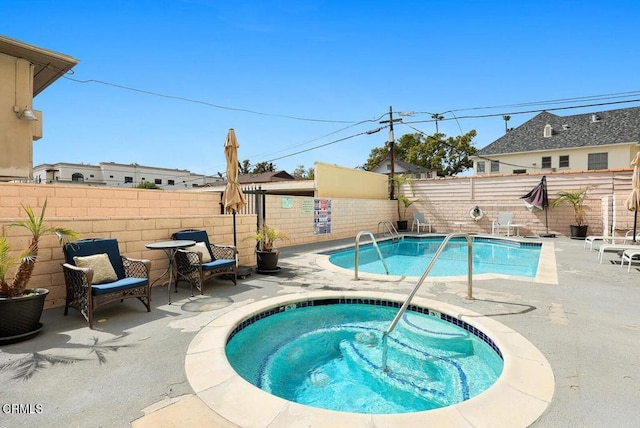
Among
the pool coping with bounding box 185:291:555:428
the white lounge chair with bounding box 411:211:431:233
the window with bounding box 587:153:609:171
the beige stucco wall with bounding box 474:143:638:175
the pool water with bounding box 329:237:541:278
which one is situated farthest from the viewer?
the window with bounding box 587:153:609:171

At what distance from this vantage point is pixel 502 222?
13.6 meters

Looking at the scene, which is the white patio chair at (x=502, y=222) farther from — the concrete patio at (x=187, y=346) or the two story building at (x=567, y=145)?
the two story building at (x=567, y=145)

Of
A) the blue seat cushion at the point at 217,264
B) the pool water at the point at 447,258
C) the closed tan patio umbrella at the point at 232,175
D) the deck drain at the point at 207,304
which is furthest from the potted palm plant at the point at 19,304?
the pool water at the point at 447,258

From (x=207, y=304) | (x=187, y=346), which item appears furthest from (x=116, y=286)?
(x=187, y=346)

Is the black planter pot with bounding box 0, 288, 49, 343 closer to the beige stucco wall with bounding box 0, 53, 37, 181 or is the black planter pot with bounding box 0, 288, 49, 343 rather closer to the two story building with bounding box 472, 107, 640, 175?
the beige stucco wall with bounding box 0, 53, 37, 181

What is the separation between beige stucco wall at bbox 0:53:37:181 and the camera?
22.9 feet

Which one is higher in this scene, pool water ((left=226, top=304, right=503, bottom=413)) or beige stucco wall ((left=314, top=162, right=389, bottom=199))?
beige stucco wall ((left=314, top=162, right=389, bottom=199))

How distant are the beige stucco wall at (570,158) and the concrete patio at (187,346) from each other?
20372mm

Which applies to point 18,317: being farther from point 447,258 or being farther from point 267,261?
point 447,258

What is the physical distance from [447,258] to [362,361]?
7.40m

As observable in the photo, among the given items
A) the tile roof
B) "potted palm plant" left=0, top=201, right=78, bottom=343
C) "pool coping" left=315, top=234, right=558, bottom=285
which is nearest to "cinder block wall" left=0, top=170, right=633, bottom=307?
"potted palm plant" left=0, top=201, right=78, bottom=343

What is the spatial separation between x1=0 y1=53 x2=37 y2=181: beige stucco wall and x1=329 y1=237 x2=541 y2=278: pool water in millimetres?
8008

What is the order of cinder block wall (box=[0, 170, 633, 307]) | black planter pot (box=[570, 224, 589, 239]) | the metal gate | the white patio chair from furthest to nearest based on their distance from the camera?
the white patio chair < black planter pot (box=[570, 224, 589, 239]) < the metal gate < cinder block wall (box=[0, 170, 633, 307])

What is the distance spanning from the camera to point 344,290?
5059 millimetres
